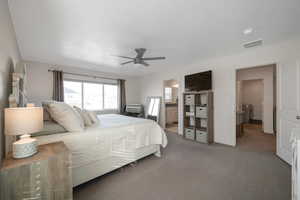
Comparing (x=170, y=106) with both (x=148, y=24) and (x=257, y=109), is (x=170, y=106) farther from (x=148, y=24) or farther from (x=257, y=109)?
(x=148, y=24)

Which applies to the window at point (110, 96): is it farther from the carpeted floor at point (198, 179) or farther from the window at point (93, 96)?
the carpeted floor at point (198, 179)

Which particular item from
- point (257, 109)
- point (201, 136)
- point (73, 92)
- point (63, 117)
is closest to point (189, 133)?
point (201, 136)

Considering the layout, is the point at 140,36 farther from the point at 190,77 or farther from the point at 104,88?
the point at 104,88

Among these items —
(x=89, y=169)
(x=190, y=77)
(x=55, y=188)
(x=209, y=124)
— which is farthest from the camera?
(x=190, y=77)

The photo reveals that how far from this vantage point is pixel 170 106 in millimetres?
5820

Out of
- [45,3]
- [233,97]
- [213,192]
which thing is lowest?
[213,192]

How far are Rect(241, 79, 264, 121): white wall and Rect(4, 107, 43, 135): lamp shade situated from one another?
25.6 feet

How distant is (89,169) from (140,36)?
234 cm

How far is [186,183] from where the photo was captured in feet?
5.94

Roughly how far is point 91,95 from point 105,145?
3.47 m

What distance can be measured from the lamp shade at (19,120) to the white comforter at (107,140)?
58 centimetres

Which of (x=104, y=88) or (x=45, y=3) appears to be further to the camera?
(x=104, y=88)

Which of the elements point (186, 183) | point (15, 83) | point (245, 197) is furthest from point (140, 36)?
point (245, 197)

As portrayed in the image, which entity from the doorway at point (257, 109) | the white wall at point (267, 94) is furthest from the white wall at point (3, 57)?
the white wall at point (267, 94)
